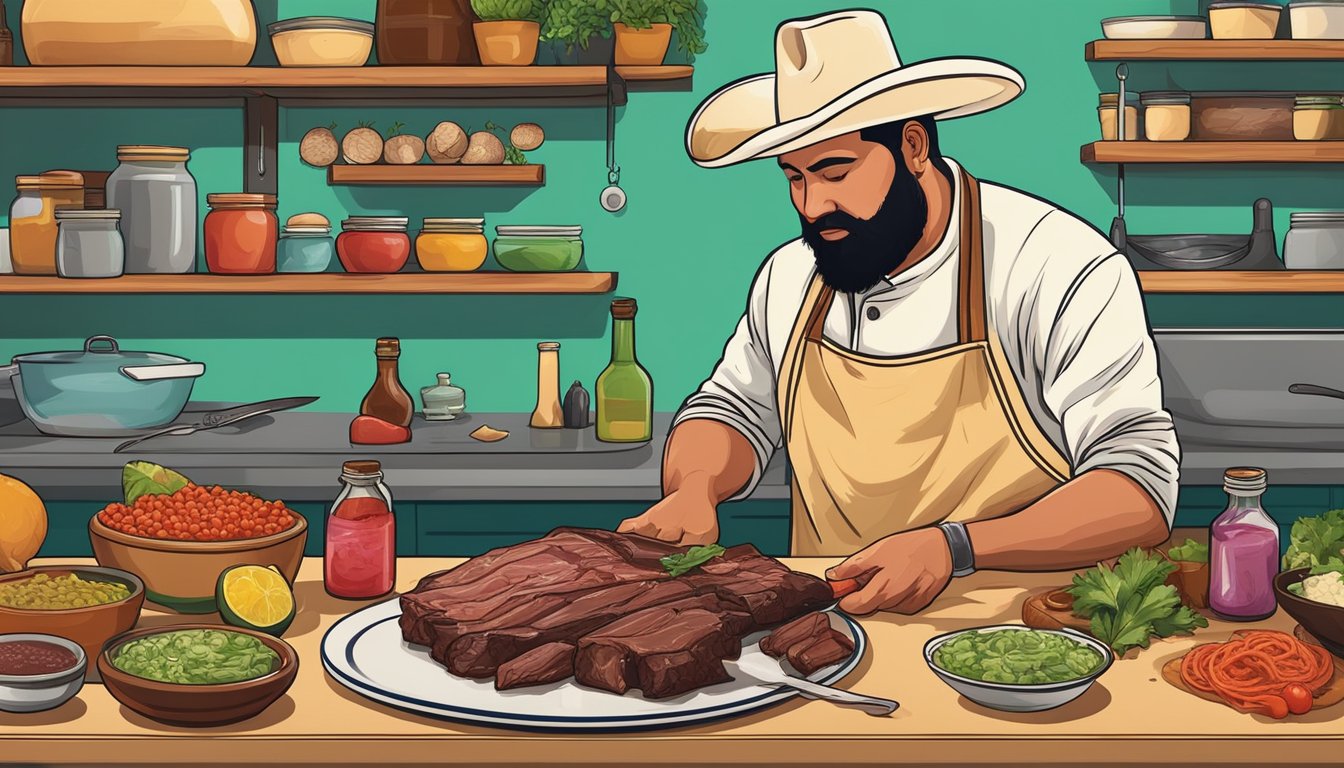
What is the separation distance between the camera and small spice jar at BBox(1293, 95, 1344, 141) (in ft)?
10.5

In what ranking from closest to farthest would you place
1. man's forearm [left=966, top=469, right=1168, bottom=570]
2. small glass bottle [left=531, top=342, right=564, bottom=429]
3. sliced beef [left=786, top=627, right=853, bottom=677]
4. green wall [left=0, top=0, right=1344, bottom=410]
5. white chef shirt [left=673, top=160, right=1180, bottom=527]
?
sliced beef [left=786, top=627, right=853, bottom=677] < man's forearm [left=966, top=469, right=1168, bottom=570] < white chef shirt [left=673, top=160, right=1180, bottom=527] < small glass bottle [left=531, top=342, right=564, bottom=429] < green wall [left=0, top=0, right=1344, bottom=410]

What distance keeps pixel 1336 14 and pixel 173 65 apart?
283 centimetres

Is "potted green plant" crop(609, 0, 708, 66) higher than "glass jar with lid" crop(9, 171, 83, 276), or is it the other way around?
"potted green plant" crop(609, 0, 708, 66)

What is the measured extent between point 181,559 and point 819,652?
28.2 inches

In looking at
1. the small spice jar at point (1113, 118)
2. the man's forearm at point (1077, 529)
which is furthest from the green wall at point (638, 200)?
the man's forearm at point (1077, 529)

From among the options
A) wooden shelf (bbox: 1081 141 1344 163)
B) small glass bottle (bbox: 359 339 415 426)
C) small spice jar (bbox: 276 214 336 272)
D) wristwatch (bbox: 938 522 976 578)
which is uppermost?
wooden shelf (bbox: 1081 141 1344 163)

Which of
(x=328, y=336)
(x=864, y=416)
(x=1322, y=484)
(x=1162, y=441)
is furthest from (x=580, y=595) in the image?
(x=328, y=336)

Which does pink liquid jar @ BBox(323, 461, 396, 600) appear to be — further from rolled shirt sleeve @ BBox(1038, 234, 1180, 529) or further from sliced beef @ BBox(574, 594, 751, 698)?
rolled shirt sleeve @ BBox(1038, 234, 1180, 529)

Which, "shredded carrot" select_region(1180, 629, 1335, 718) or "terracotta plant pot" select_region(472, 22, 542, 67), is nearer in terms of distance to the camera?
"shredded carrot" select_region(1180, 629, 1335, 718)

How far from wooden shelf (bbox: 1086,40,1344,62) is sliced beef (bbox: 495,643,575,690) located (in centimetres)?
253

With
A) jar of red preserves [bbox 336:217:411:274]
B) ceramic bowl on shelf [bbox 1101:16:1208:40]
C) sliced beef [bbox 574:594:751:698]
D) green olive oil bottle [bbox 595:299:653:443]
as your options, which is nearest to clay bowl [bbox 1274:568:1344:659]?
sliced beef [bbox 574:594:751:698]

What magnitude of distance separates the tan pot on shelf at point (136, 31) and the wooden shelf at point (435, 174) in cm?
40

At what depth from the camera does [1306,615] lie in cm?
132

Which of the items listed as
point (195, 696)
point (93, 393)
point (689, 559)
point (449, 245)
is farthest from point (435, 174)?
point (195, 696)
